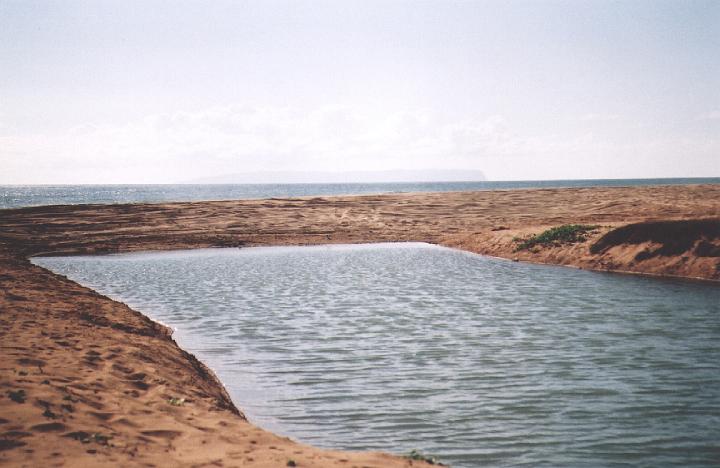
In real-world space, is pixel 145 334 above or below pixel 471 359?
above

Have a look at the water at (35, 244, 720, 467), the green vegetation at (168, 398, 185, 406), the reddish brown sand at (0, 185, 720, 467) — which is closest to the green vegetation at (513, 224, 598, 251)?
the reddish brown sand at (0, 185, 720, 467)

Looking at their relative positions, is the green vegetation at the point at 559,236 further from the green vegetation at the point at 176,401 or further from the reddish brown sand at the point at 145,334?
the green vegetation at the point at 176,401

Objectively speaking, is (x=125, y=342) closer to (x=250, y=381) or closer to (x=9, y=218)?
(x=250, y=381)

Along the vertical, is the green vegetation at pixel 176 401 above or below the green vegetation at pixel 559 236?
below

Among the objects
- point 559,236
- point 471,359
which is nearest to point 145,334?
point 471,359

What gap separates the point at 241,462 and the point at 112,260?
2671cm

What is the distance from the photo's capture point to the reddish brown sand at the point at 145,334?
20.2 ft

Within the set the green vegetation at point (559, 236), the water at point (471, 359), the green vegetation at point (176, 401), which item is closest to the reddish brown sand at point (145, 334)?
the green vegetation at point (176, 401)

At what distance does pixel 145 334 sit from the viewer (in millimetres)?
11852

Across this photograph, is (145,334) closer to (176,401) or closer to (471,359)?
(176,401)

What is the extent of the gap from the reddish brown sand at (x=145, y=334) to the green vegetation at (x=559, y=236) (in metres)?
0.57

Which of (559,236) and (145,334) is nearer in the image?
(145,334)

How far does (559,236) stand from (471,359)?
60.6 ft

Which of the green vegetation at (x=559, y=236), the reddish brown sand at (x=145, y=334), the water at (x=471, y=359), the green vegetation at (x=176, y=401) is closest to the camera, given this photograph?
the reddish brown sand at (x=145, y=334)
